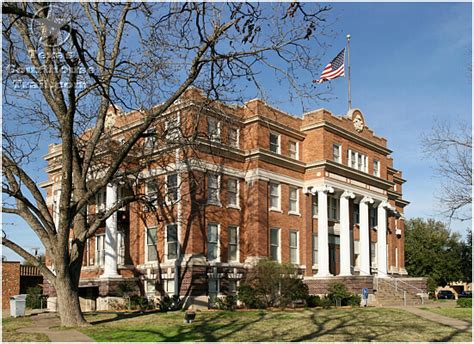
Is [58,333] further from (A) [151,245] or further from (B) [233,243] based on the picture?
(B) [233,243]

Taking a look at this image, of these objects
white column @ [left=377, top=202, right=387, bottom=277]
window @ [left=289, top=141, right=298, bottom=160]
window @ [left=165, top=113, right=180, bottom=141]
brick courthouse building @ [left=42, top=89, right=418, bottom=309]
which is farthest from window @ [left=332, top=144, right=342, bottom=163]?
window @ [left=165, top=113, right=180, bottom=141]

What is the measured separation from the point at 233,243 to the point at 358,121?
1526 centimetres

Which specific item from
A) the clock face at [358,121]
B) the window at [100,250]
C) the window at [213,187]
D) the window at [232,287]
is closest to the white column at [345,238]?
the clock face at [358,121]

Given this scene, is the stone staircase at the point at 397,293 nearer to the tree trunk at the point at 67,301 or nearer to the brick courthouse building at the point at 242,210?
the brick courthouse building at the point at 242,210

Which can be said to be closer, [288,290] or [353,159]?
[288,290]

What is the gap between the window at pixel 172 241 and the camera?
33.2 metres

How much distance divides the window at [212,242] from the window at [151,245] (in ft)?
10.7

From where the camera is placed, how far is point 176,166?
32781 mm

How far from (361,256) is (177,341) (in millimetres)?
27604

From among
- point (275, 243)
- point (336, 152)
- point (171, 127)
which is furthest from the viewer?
point (336, 152)

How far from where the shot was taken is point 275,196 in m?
37.5

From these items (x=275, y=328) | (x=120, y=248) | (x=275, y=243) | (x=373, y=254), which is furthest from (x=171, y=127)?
(x=373, y=254)

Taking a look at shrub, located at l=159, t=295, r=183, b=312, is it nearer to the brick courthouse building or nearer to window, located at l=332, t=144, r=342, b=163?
the brick courthouse building

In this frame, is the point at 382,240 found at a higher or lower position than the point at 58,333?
higher
